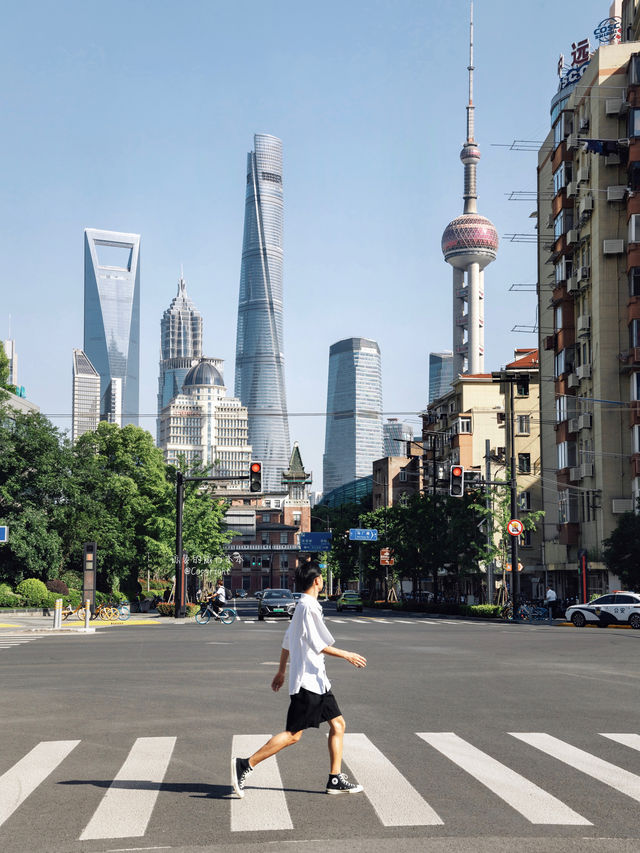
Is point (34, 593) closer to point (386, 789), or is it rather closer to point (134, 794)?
point (134, 794)

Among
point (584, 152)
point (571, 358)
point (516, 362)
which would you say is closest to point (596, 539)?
point (571, 358)

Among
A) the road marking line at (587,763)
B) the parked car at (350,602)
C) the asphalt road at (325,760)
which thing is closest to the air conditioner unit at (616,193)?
the parked car at (350,602)

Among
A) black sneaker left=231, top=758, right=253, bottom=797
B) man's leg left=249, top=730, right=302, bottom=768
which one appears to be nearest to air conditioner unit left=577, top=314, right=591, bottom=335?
man's leg left=249, top=730, right=302, bottom=768

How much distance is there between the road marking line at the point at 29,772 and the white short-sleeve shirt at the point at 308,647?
2468 mm

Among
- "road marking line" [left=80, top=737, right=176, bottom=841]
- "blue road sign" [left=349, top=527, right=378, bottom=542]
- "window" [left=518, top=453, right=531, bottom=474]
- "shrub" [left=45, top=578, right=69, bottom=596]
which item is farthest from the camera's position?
"window" [left=518, top=453, right=531, bottom=474]

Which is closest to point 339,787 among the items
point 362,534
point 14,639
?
point 14,639

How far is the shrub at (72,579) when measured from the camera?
199 ft

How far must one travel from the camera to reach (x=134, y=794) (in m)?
8.73

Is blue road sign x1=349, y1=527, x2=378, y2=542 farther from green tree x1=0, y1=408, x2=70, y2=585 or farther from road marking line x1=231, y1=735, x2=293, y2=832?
road marking line x1=231, y1=735, x2=293, y2=832

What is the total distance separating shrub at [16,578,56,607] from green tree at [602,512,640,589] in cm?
2824

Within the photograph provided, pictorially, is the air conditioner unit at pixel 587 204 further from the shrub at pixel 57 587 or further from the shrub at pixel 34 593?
the shrub at pixel 34 593

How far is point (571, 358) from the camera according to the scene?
215ft

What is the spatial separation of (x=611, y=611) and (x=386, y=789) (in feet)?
112

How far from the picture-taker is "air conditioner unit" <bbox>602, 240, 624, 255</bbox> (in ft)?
193
